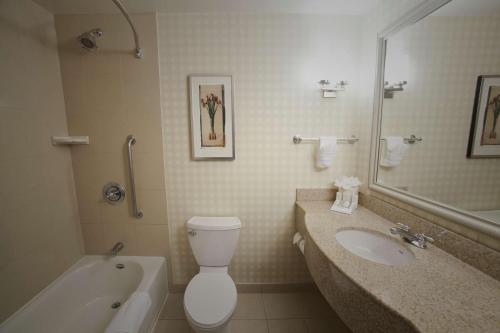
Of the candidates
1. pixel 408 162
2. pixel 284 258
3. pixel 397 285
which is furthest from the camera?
pixel 284 258

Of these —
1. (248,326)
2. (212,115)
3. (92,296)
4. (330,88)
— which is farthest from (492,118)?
(92,296)

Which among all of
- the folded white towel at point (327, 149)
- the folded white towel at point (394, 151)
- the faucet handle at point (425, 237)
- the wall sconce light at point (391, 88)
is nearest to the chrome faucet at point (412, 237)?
the faucet handle at point (425, 237)

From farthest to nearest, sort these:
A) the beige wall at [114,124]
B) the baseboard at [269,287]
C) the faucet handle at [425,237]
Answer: the baseboard at [269,287] → the beige wall at [114,124] → the faucet handle at [425,237]

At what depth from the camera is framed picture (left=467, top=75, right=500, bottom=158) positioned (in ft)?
2.50

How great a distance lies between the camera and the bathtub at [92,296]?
1174mm

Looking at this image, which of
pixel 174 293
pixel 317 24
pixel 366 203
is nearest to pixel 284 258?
pixel 366 203

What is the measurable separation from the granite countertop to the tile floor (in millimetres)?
919

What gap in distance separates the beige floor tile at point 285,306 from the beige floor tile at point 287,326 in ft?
0.11

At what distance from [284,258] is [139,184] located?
56.1 inches

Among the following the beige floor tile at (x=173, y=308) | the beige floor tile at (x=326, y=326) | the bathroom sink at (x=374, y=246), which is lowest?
the beige floor tile at (x=326, y=326)

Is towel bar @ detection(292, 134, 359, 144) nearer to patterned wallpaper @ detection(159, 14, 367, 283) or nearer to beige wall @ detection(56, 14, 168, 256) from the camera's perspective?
patterned wallpaper @ detection(159, 14, 367, 283)

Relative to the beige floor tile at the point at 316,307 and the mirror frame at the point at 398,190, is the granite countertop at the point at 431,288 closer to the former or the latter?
the mirror frame at the point at 398,190

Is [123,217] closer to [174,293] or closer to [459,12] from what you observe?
[174,293]

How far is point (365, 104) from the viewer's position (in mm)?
1452
